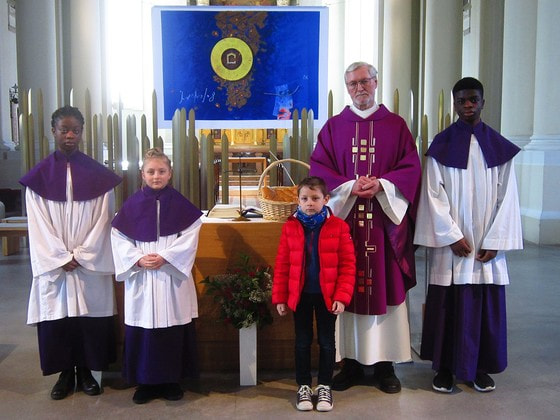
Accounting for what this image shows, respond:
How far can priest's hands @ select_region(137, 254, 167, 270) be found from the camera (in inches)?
141

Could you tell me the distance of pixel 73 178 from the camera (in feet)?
12.4

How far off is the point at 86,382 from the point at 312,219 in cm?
170

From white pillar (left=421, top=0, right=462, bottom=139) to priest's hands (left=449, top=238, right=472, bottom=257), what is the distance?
22.5ft

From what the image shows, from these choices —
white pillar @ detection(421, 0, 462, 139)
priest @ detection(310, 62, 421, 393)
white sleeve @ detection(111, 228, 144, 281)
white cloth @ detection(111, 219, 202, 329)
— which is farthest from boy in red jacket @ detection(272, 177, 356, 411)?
white pillar @ detection(421, 0, 462, 139)

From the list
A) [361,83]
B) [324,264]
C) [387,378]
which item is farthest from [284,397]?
[361,83]

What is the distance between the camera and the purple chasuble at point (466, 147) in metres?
Answer: 3.87

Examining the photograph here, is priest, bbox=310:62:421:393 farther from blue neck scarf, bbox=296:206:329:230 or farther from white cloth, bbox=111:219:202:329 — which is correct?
Answer: white cloth, bbox=111:219:202:329

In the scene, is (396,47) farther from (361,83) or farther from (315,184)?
(315,184)

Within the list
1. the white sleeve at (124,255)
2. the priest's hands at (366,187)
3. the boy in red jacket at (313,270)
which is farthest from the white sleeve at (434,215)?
the white sleeve at (124,255)

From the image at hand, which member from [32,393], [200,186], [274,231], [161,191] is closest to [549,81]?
[200,186]

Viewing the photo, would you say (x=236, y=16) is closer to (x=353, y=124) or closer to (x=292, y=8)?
(x=292, y=8)

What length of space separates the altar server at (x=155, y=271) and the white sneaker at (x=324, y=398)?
2.66 ft

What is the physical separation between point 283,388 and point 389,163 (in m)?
1.52

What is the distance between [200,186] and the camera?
5.50 m
